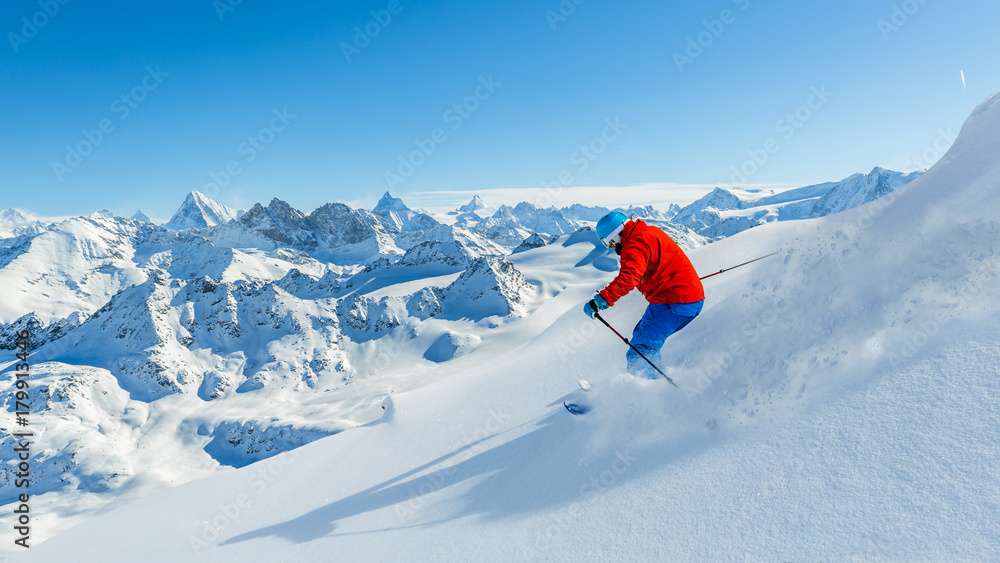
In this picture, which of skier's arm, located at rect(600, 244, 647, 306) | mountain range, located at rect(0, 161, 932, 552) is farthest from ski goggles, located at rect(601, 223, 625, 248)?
mountain range, located at rect(0, 161, 932, 552)

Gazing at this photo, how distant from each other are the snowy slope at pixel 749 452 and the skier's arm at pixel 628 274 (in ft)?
3.85

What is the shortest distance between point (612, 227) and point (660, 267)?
0.75 m

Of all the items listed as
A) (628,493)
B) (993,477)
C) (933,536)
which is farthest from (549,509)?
(993,477)

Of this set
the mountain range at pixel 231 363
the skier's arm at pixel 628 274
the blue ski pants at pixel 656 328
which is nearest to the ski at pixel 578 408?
the blue ski pants at pixel 656 328

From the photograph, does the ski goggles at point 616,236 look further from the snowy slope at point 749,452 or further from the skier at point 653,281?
the snowy slope at point 749,452

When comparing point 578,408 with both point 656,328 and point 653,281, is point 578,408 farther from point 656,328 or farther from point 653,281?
point 653,281

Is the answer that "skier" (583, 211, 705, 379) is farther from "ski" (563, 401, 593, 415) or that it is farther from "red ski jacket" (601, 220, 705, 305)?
"ski" (563, 401, 593, 415)

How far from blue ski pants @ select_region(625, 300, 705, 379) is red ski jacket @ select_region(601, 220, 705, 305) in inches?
3.5

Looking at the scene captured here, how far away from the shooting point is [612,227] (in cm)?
523

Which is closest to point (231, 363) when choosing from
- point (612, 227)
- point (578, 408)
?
point (578, 408)

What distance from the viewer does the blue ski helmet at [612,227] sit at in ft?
16.9

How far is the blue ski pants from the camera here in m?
5.14

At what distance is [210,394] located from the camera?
85312mm

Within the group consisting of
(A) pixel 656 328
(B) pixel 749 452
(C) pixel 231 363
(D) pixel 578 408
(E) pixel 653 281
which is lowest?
(B) pixel 749 452
